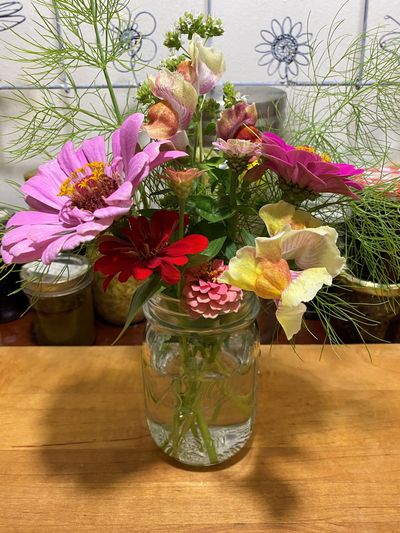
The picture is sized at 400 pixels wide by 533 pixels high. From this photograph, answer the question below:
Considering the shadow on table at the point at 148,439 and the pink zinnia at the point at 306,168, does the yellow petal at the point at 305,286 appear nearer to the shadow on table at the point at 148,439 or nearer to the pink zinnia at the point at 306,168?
the pink zinnia at the point at 306,168

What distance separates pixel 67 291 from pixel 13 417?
0.17 m

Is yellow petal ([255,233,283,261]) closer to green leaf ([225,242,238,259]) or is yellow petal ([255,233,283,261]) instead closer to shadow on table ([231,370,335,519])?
green leaf ([225,242,238,259])

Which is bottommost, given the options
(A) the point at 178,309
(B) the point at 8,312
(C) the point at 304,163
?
(B) the point at 8,312

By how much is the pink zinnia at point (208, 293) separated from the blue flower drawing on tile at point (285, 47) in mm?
545

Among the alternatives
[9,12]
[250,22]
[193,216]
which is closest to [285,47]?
[250,22]

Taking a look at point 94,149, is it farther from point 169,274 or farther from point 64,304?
point 64,304

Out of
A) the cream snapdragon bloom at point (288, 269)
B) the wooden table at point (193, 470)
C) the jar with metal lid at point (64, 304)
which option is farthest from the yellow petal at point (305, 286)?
the jar with metal lid at point (64, 304)

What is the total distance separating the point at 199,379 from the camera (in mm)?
405

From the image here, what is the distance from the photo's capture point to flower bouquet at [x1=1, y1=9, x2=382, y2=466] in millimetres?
276

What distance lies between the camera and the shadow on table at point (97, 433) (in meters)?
0.44

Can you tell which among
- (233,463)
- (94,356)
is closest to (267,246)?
(233,463)

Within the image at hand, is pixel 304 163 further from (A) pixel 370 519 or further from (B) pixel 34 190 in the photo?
(A) pixel 370 519

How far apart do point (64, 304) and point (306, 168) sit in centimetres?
42

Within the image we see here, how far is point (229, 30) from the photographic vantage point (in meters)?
0.76
